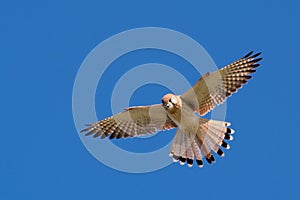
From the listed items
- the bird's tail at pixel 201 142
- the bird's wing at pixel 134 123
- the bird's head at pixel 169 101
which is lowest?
the bird's tail at pixel 201 142

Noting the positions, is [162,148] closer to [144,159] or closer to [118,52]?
[144,159]

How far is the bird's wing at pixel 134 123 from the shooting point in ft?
70.9

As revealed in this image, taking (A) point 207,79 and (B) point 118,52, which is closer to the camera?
(A) point 207,79

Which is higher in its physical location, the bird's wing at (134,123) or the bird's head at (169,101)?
the bird's wing at (134,123)

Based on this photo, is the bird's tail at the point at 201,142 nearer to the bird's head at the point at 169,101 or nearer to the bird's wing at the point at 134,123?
the bird's wing at the point at 134,123

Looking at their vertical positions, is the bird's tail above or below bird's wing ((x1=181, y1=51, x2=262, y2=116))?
below

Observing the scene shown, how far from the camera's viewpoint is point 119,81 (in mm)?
21891

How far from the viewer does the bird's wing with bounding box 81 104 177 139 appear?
21.6 m

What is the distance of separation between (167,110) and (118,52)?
2.01 metres

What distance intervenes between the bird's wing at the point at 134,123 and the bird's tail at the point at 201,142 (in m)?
0.39

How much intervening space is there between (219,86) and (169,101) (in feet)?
3.65

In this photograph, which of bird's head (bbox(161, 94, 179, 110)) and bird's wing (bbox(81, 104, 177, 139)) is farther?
bird's wing (bbox(81, 104, 177, 139))

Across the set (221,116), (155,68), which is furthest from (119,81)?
(221,116)

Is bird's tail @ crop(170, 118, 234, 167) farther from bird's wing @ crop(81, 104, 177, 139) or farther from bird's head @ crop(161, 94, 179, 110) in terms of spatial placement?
bird's head @ crop(161, 94, 179, 110)
